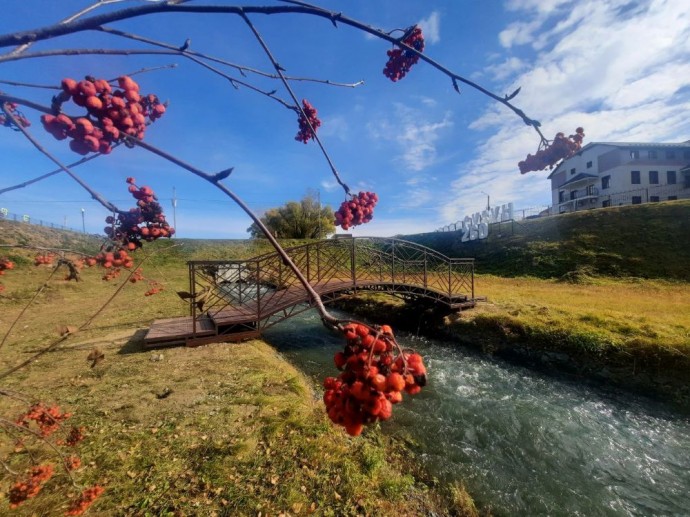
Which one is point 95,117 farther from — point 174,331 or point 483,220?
point 483,220

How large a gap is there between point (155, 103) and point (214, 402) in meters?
4.71

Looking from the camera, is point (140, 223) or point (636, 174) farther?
point (636, 174)

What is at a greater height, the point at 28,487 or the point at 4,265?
the point at 4,265

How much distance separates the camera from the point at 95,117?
918 mm

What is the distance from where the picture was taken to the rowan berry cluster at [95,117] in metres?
0.86

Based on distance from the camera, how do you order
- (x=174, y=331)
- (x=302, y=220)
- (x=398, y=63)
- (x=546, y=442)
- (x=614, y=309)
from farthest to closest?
(x=302, y=220) → (x=614, y=309) → (x=174, y=331) → (x=546, y=442) → (x=398, y=63)

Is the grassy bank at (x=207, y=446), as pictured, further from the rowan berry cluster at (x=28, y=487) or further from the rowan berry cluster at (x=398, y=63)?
the rowan berry cluster at (x=398, y=63)

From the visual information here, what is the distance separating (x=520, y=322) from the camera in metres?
9.24

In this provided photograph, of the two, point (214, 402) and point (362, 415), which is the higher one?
point (362, 415)

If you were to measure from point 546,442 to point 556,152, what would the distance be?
553cm

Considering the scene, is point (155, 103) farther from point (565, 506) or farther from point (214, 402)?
point (565, 506)

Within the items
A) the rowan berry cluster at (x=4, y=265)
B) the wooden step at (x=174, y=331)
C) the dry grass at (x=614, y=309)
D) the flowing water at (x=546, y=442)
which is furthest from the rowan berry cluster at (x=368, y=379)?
the dry grass at (x=614, y=309)

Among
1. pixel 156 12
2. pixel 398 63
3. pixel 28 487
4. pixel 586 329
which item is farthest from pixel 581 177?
pixel 28 487

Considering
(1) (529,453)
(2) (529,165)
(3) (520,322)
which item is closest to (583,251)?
(3) (520,322)
